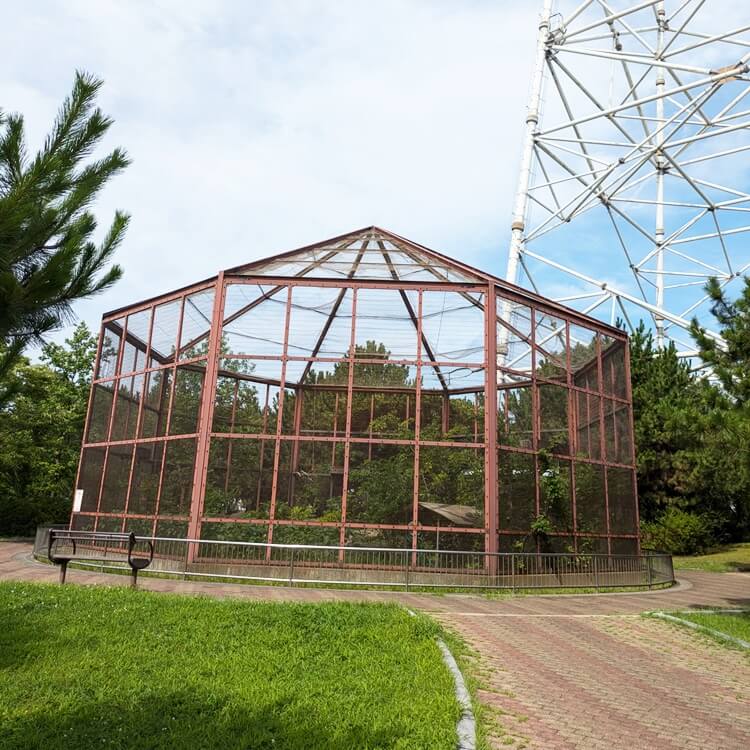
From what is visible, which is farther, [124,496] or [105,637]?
[124,496]

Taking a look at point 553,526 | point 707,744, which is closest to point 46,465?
point 553,526

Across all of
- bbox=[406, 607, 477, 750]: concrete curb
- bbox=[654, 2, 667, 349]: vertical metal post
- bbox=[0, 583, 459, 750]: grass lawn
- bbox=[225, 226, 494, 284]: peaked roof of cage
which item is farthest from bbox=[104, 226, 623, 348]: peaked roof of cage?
bbox=[654, 2, 667, 349]: vertical metal post

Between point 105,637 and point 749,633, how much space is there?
9.04m

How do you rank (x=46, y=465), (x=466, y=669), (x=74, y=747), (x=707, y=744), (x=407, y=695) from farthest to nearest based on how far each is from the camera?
(x=46, y=465) → (x=466, y=669) → (x=407, y=695) → (x=707, y=744) → (x=74, y=747)

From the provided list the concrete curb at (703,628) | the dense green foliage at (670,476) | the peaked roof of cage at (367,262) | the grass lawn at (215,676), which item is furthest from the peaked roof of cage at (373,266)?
the grass lawn at (215,676)

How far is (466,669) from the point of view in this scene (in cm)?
686

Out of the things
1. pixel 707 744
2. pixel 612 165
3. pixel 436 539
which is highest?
pixel 612 165

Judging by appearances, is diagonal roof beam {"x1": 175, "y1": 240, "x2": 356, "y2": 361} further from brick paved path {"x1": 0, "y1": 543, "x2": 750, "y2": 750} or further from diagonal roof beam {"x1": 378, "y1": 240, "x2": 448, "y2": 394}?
brick paved path {"x1": 0, "y1": 543, "x2": 750, "y2": 750}

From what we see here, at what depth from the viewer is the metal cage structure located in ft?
50.3

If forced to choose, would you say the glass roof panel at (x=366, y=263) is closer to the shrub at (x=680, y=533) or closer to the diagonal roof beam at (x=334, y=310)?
the diagonal roof beam at (x=334, y=310)

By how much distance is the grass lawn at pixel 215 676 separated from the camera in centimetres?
474

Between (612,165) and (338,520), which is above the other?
(612,165)

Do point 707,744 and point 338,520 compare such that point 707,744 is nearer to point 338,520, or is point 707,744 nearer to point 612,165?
point 338,520

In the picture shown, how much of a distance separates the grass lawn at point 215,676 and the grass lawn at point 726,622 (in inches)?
187
